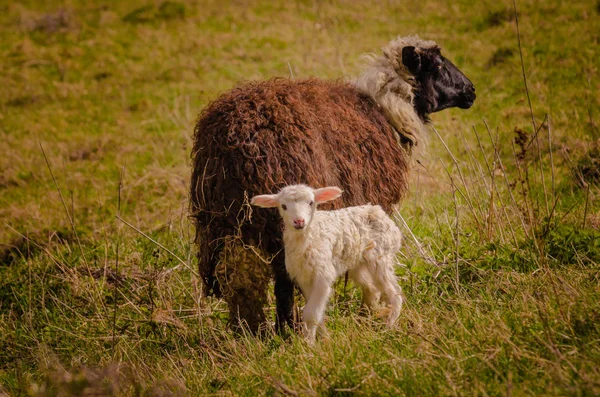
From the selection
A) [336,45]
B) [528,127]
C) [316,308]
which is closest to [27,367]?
[316,308]

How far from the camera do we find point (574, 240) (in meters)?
4.95

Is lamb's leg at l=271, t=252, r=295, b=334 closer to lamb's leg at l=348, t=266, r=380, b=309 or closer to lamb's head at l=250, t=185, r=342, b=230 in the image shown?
lamb's leg at l=348, t=266, r=380, b=309

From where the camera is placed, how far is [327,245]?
13.2ft

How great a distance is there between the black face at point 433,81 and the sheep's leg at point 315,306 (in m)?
2.66

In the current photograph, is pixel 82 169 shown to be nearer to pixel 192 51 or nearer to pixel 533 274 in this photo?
pixel 192 51

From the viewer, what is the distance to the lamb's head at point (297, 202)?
3.80 metres

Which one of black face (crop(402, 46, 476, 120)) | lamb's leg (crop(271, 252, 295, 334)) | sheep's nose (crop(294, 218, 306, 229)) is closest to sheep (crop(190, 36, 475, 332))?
lamb's leg (crop(271, 252, 295, 334))

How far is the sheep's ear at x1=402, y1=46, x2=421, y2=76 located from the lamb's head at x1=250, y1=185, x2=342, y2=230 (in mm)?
2458

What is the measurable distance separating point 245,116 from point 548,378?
2574 mm

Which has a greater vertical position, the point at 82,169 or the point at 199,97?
the point at 199,97

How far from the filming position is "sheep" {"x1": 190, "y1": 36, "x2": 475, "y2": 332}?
443 cm

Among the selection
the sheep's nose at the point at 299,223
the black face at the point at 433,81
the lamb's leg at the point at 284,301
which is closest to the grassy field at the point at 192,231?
the lamb's leg at the point at 284,301

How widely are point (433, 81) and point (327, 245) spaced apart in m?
2.74

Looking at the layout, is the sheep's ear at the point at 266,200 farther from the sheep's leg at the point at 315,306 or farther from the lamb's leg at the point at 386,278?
the lamb's leg at the point at 386,278
